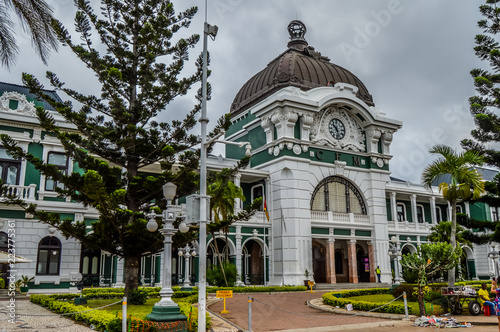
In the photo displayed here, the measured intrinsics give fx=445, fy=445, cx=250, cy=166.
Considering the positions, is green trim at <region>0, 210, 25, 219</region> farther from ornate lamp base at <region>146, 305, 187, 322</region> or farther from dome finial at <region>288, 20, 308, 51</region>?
dome finial at <region>288, 20, 308, 51</region>

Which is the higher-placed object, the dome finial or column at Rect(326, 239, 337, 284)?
the dome finial

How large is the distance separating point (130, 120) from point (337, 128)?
1895cm

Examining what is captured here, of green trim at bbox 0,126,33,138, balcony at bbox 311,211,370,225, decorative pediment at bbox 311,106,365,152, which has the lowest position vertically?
balcony at bbox 311,211,370,225

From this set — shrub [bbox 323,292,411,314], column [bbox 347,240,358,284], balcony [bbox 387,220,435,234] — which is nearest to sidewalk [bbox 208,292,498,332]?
shrub [bbox 323,292,411,314]

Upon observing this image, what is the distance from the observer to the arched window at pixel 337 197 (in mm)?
31438

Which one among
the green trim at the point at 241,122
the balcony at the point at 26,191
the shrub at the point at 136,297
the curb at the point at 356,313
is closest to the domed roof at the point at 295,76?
the green trim at the point at 241,122

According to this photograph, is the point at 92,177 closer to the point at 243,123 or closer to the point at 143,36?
the point at 143,36

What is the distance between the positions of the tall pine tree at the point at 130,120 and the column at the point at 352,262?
16.8 meters

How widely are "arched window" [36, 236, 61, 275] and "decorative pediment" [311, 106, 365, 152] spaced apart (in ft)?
57.9

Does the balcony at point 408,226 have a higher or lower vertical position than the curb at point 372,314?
higher

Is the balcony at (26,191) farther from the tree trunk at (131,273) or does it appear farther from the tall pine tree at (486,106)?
the tall pine tree at (486,106)

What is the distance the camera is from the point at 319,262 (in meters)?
33.6

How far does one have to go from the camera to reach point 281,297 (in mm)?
21781

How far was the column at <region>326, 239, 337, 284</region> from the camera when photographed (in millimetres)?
29781
